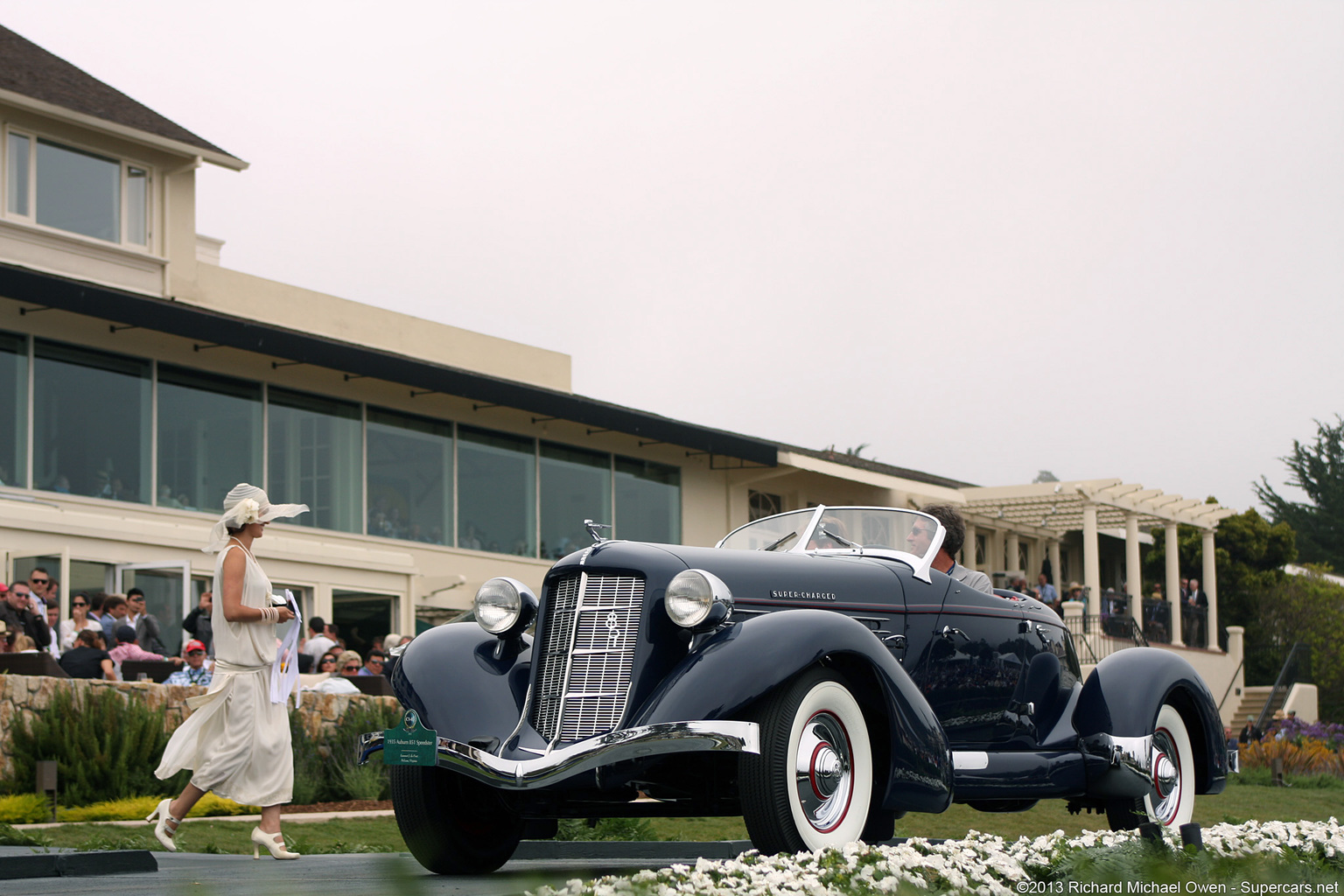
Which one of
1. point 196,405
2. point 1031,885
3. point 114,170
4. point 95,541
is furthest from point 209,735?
point 114,170

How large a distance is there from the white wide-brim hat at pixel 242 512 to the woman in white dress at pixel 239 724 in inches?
1.1

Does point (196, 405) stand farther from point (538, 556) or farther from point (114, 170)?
point (538, 556)

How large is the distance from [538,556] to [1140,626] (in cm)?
1410

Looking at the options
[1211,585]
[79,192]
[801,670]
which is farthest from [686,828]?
Result: [1211,585]

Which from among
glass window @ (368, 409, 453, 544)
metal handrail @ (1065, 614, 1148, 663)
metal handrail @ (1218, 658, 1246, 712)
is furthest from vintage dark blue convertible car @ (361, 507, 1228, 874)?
metal handrail @ (1218, 658, 1246, 712)

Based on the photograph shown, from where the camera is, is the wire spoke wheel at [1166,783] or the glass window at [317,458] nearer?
the wire spoke wheel at [1166,783]

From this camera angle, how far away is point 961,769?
7488mm

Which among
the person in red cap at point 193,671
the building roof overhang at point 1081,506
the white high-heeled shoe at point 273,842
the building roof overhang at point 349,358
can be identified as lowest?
the white high-heeled shoe at point 273,842

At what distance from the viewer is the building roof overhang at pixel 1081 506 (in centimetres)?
3312

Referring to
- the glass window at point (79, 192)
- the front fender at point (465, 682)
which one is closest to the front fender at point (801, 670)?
the front fender at point (465, 682)

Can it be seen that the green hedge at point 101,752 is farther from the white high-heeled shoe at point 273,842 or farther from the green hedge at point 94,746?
the white high-heeled shoe at point 273,842

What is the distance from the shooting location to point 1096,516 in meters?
35.8

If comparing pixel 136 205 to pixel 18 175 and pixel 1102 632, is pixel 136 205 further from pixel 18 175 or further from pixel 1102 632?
pixel 1102 632

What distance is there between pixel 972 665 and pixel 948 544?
811 mm
